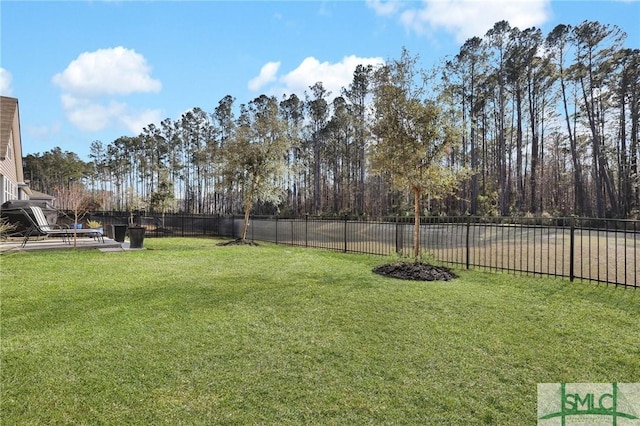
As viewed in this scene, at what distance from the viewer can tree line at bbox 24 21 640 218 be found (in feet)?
45.1

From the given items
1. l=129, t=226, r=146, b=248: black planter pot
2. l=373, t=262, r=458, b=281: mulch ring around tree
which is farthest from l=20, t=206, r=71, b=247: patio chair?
l=373, t=262, r=458, b=281: mulch ring around tree

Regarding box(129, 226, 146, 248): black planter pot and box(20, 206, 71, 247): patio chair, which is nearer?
box(20, 206, 71, 247): patio chair

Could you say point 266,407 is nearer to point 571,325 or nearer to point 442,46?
point 571,325

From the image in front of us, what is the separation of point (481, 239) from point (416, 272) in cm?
415

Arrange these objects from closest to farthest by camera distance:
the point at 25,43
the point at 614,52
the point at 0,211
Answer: the point at 25,43, the point at 0,211, the point at 614,52

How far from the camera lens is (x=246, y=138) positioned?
13805 mm

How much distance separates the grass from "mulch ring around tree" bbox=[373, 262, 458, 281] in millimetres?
479

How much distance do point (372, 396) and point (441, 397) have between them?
0.48 meters

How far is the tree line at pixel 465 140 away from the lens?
13.8 meters

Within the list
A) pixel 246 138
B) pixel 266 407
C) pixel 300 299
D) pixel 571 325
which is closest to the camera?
pixel 266 407

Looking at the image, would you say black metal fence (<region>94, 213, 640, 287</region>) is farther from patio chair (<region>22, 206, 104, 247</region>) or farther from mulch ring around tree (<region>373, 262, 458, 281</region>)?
patio chair (<region>22, 206, 104, 247</region>)

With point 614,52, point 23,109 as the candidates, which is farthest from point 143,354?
point 614,52

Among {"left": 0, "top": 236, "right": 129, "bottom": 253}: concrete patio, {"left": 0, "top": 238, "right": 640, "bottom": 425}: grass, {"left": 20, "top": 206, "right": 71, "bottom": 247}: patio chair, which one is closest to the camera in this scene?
{"left": 0, "top": 238, "right": 640, "bottom": 425}: grass

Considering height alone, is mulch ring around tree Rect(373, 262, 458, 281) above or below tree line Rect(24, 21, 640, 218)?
below
